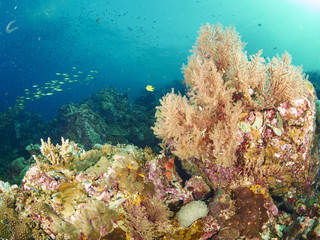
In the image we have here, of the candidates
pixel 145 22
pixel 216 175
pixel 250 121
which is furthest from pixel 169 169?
pixel 145 22

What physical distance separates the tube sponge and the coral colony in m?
0.02

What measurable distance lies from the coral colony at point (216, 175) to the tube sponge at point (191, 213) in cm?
2

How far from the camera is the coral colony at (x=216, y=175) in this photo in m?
3.46

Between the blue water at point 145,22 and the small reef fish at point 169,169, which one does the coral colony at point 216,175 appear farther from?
the blue water at point 145,22

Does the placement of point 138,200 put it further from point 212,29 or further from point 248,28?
point 248,28

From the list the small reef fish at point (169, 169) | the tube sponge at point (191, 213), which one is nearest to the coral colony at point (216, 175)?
the tube sponge at point (191, 213)

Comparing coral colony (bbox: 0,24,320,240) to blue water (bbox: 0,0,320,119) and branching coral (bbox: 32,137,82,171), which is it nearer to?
branching coral (bbox: 32,137,82,171)

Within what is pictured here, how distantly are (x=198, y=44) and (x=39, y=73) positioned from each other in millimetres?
161048

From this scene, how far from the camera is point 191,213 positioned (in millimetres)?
3871

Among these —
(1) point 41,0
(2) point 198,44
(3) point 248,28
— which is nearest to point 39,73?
(1) point 41,0

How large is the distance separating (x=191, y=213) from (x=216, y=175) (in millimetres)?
1247

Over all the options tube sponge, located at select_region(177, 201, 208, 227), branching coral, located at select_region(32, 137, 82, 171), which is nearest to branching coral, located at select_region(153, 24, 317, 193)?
tube sponge, located at select_region(177, 201, 208, 227)

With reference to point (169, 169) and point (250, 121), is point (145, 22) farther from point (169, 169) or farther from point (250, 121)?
point (250, 121)

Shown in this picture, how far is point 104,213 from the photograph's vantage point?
3.60m
